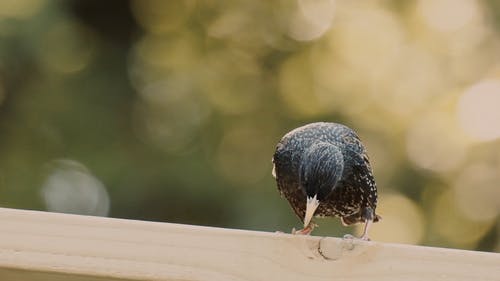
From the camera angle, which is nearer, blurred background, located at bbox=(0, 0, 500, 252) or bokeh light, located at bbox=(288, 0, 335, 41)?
blurred background, located at bbox=(0, 0, 500, 252)

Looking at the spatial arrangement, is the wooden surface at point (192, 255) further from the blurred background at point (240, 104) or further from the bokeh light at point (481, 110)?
the bokeh light at point (481, 110)

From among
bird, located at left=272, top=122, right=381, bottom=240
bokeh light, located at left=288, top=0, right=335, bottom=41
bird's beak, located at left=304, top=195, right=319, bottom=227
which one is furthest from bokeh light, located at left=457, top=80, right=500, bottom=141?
bird's beak, located at left=304, top=195, right=319, bottom=227

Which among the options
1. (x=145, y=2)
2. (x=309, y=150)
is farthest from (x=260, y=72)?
(x=309, y=150)

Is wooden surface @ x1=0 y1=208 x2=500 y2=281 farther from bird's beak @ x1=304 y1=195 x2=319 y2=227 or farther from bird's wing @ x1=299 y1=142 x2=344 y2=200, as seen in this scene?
bird's wing @ x1=299 y1=142 x2=344 y2=200

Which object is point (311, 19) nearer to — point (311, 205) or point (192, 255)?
point (311, 205)

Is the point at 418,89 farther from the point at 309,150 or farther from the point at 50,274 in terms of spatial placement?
the point at 50,274

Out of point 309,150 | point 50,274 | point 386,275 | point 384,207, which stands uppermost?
point 384,207
